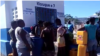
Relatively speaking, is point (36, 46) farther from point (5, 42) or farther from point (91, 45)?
point (5, 42)

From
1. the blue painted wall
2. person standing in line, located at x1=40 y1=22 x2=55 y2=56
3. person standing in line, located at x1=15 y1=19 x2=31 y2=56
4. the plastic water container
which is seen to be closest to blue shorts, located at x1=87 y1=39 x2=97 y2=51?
person standing in line, located at x1=40 y1=22 x2=55 y2=56

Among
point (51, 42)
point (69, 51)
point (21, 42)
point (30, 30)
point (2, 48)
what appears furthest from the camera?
point (2, 48)

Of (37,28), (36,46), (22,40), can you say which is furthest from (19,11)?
(22,40)

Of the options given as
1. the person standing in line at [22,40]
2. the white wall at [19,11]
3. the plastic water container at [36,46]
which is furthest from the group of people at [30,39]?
the white wall at [19,11]

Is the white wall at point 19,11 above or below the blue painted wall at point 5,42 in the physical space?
above

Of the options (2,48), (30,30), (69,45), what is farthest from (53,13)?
(2,48)

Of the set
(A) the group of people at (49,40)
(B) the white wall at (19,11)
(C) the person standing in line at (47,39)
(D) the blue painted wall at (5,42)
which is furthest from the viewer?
(D) the blue painted wall at (5,42)

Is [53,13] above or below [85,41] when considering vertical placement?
above

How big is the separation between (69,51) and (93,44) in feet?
3.59

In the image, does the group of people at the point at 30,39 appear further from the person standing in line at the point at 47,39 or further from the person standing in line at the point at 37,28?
the person standing in line at the point at 37,28

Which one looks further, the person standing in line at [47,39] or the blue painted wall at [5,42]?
the blue painted wall at [5,42]

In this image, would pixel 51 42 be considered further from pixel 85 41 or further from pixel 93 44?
pixel 93 44

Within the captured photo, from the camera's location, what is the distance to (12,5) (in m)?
6.37

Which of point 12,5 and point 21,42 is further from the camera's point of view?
point 12,5
